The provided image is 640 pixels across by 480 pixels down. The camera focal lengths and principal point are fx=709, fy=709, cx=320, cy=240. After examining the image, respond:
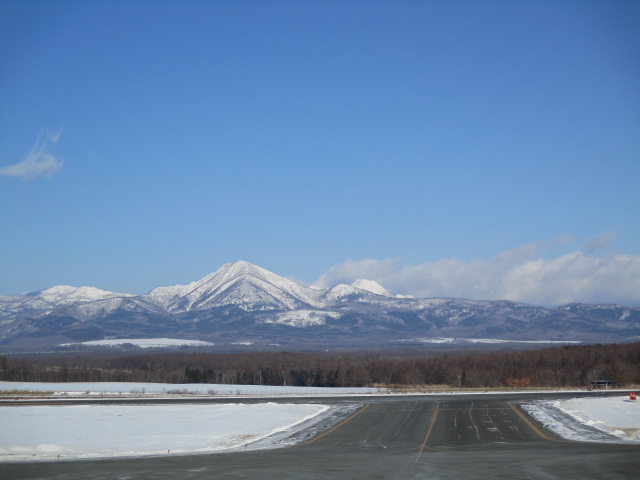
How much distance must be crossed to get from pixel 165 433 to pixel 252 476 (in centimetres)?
1772

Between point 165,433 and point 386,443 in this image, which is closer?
point 386,443

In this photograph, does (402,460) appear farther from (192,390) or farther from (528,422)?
(192,390)

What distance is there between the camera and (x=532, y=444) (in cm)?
4075

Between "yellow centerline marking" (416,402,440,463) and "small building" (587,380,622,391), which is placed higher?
"small building" (587,380,622,391)

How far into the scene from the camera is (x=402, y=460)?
35.8 m

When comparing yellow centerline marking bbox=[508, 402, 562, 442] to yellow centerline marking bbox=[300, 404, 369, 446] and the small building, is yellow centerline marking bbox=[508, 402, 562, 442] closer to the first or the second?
yellow centerline marking bbox=[300, 404, 369, 446]

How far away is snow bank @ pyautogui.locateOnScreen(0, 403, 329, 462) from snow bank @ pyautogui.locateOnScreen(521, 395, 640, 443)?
18.1 metres

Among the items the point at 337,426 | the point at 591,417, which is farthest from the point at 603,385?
Result: the point at 337,426

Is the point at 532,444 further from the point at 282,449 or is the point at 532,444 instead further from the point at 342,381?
the point at 342,381

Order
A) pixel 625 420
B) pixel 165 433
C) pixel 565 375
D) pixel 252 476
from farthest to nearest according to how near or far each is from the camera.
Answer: pixel 565 375 → pixel 625 420 → pixel 165 433 → pixel 252 476

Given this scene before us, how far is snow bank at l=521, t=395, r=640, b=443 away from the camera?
44.1 m

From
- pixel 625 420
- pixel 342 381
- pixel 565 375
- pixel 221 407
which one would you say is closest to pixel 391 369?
pixel 342 381

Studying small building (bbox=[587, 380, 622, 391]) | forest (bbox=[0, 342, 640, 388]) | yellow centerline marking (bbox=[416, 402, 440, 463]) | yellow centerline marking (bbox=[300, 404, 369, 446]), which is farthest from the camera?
forest (bbox=[0, 342, 640, 388])

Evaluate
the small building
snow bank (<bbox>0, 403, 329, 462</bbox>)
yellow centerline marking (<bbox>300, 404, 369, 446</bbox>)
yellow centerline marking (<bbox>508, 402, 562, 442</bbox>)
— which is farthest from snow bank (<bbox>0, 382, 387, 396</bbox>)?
yellow centerline marking (<bbox>508, 402, 562, 442</bbox>)
